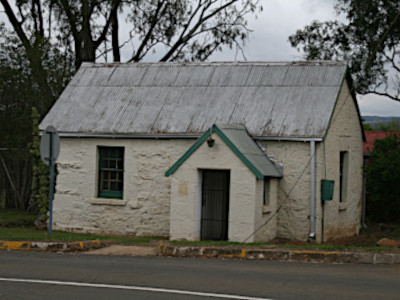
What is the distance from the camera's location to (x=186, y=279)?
32.1ft

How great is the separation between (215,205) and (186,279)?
764 cm

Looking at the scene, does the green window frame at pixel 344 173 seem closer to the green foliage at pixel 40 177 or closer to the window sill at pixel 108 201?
the window sill at pixel 108 201

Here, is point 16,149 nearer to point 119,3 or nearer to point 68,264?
point 119,3

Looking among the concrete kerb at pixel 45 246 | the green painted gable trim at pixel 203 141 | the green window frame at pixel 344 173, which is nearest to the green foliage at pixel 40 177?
the green painted gable trim at pixel 203 141

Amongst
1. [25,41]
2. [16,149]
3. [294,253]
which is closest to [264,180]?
[294,253]

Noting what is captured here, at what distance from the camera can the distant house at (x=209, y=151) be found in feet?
53.2

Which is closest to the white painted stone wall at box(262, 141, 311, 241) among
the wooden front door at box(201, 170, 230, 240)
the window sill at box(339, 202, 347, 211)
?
the wooden front door at box(201, 170, 230, 240)

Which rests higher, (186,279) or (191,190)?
(191,190)

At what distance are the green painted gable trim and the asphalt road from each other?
3885 mm

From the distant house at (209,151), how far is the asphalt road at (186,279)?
13.6ft

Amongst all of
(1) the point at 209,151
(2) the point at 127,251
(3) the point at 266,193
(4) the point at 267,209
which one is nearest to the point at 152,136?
(1) the point at 209,151

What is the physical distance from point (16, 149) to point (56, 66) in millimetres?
3468

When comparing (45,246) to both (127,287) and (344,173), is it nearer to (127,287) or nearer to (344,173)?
(127,287)

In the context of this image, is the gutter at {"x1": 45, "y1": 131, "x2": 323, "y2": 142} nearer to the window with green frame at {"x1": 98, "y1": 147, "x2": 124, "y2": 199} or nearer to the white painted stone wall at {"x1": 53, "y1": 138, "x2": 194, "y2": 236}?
the white painted stone wall at {"x1": 53, "y1": 138, "x2": 194, "y2": 236}
